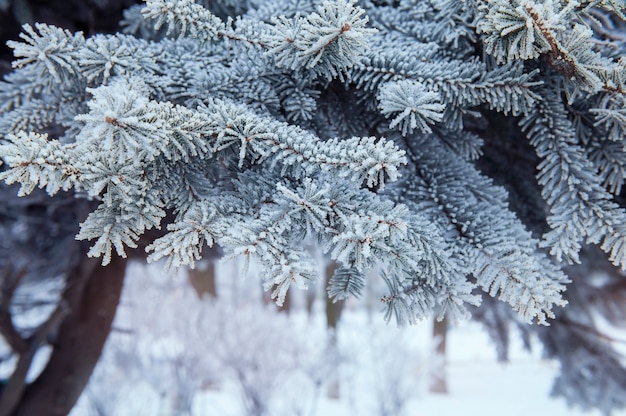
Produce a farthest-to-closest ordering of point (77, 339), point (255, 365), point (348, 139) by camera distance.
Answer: point (255, 365), point (77, 339), point (348, 139)

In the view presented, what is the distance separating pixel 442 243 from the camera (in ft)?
2.29

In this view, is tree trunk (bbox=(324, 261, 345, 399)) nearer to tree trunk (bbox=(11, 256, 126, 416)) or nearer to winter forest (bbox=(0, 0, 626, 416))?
tree trunk (bbox=(11, 256, 126, 416))

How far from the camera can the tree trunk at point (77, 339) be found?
1733 mm

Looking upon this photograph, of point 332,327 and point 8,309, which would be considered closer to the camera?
point 8,309

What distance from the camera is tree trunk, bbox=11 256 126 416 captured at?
173 cm

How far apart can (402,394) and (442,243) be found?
4.23 metres

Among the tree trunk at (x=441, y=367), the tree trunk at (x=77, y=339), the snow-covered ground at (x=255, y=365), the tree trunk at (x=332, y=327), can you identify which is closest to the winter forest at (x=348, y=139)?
the tree trunk at (x=77, y=339)

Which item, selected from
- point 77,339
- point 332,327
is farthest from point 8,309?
point 332,327

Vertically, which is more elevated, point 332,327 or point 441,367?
point 332,327

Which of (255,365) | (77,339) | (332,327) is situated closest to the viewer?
(77,339)

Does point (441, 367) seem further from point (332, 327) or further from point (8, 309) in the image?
point (8, 309)

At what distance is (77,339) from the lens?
184 centimetres

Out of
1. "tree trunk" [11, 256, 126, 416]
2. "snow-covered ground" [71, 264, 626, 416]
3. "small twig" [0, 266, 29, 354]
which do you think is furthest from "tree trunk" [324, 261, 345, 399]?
"small twig" [0, 266, 29, 354]

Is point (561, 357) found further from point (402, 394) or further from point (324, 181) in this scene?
point (402, 394)
